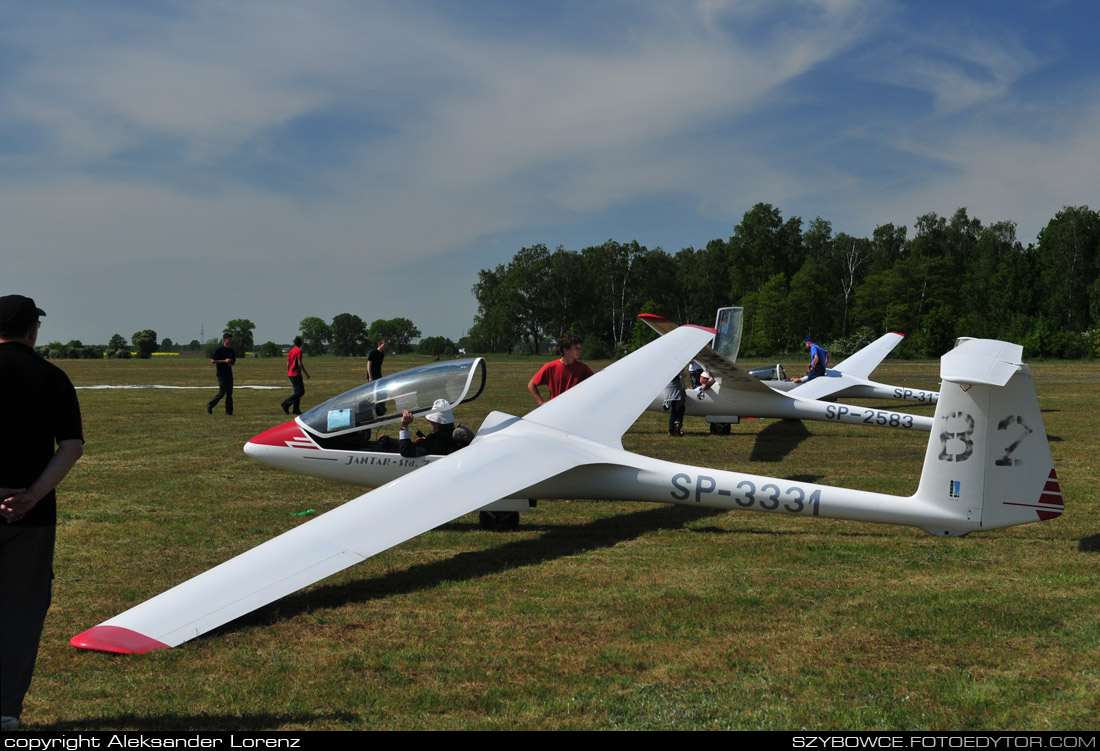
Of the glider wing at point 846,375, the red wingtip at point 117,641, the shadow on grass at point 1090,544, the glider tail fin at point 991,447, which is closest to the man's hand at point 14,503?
the red wingtip at point 117,641

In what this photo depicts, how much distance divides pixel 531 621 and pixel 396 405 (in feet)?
11.0

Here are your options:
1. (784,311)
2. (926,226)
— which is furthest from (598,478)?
(926,226)

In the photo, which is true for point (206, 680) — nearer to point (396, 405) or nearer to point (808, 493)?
point (396, 405)

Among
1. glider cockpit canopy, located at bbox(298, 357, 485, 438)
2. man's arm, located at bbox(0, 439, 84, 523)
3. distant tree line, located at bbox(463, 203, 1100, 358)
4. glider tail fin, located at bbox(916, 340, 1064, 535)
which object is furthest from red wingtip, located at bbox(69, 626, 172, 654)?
distant tree line, located at bbox(463, 203, 1100, 358)

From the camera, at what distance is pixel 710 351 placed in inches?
511

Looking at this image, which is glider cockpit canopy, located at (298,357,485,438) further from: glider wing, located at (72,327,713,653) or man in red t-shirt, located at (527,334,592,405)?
man in red t-shirt, located at (527,334,592,405)

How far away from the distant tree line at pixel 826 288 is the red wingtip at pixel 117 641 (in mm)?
63866

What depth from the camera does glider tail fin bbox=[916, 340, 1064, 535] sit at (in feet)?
17.5

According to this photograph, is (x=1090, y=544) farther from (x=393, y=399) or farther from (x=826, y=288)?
(x=826, y=288)

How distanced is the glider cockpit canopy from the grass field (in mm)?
1212

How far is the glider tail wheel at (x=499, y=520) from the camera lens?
24.5 ft

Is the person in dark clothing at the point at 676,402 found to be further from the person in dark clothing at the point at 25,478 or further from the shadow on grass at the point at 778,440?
the person in dark clothing at the point at 25,478

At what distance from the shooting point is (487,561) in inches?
253

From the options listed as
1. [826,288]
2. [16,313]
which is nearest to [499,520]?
[16,313]
